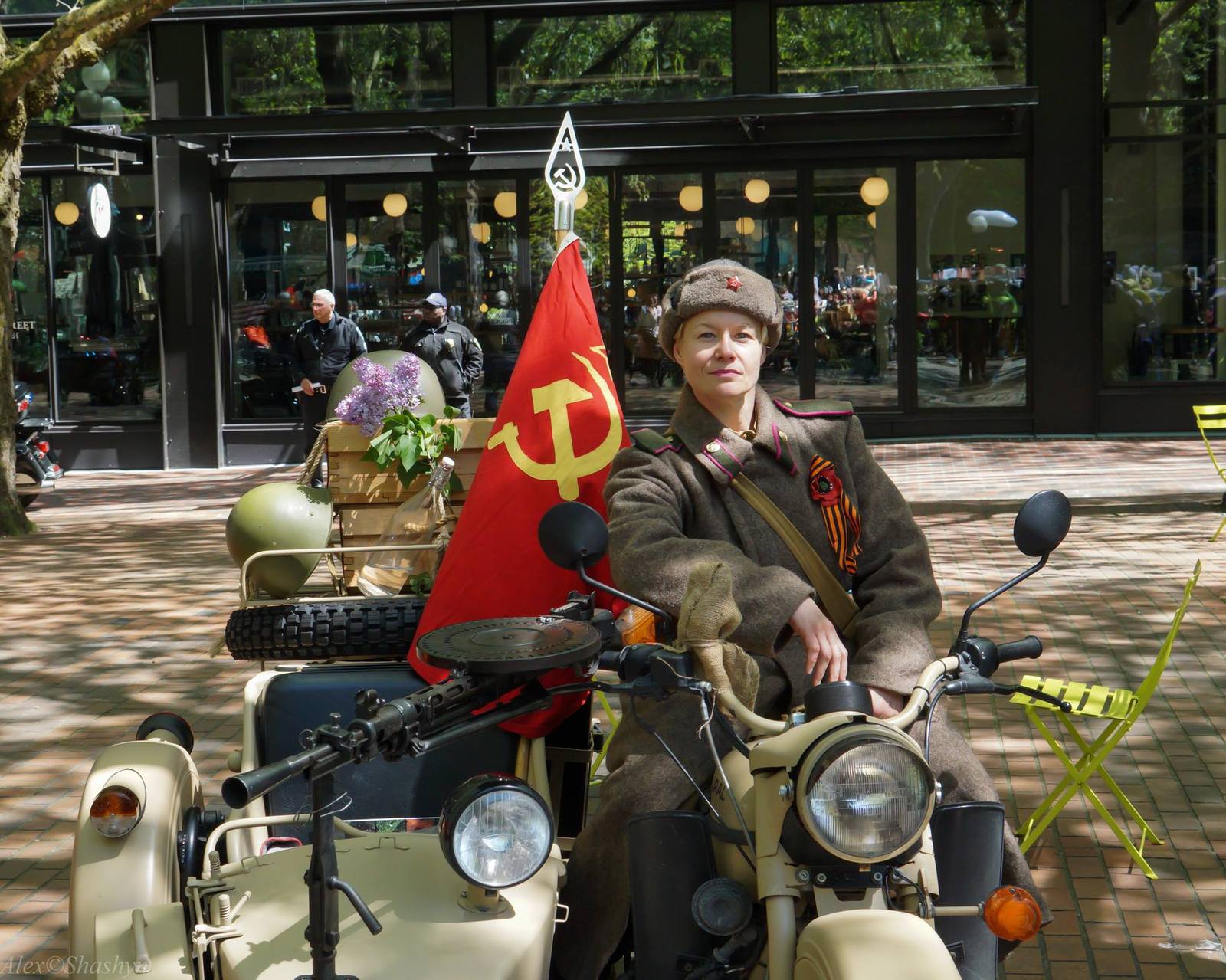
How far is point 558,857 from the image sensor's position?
2.70 metres

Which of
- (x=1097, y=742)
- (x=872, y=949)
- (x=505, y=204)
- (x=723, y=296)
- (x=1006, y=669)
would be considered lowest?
(x=1006, y=669)

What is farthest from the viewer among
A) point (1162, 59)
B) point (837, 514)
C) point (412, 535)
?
point (1162, 59)

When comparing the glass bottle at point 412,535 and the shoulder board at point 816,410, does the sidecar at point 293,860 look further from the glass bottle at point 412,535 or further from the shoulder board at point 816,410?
the shoulder board at point 816,410

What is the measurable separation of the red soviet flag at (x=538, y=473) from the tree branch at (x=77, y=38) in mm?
7697

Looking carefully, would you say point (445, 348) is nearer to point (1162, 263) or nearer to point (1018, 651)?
point (1162, 263)

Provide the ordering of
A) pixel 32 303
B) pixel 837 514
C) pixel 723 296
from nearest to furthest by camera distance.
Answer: pixel 723 296 → pixel 837 514 → pixel 32 303

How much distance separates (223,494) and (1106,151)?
33.4 feet

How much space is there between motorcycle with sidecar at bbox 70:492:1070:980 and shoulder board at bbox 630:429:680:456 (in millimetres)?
594

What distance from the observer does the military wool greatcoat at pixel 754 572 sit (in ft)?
9.73

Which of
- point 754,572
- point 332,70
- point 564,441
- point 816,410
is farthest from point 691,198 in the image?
point 754,572

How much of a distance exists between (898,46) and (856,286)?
2.69m

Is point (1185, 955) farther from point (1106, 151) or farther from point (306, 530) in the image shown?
point (1106, 151)

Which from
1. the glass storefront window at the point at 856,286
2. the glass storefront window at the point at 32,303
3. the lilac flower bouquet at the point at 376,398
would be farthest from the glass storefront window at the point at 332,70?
the lilac flower bouquet at the point at 376,398

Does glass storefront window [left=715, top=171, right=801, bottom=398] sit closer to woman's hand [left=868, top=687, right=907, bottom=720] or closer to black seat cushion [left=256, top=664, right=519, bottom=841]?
black seat cushion [left=256, top=664, right=519, bottom=841]
